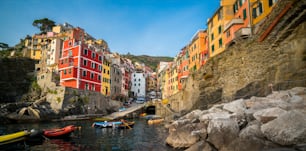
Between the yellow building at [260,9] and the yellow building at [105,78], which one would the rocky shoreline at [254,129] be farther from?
the yellow building at [105,78]

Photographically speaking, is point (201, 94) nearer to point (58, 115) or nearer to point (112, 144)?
point (112, 144)

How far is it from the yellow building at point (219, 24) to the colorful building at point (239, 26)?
1.60m

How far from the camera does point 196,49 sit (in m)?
45.9

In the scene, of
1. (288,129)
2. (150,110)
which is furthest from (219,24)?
(150,110)

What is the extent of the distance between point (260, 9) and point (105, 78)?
4670 centimetres

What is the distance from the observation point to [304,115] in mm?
7781

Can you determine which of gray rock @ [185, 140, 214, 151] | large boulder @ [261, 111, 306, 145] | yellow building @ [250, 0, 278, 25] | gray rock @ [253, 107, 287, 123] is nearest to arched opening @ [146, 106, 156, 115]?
yellow building @ [250, 0, 278, 25]

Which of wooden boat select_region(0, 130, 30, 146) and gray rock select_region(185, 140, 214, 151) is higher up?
gray rock select_region(185, 140, 214, 151)

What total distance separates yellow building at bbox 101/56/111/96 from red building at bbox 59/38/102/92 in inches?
170

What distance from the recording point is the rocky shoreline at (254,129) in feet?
25.0

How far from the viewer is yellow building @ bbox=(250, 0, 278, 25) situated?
24.7m

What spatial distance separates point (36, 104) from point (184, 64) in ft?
128

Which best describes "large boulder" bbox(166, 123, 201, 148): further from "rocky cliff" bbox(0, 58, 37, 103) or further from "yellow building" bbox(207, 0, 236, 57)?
"rocky cliff" bbox(0, 58, 37, 103)

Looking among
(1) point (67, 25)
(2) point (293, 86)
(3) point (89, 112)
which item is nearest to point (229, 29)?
(2) point (293, 86)
